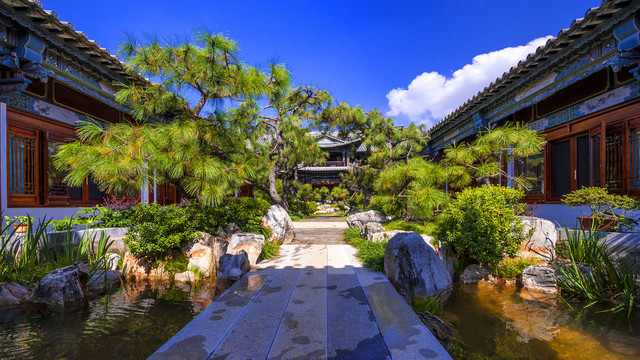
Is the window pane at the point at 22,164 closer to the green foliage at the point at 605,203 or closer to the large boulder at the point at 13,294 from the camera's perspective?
the large boulder at the point at 13,294

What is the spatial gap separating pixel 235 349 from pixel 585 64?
7108 millimetres

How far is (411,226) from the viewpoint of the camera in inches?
254

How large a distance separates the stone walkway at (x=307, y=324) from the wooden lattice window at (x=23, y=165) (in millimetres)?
4792

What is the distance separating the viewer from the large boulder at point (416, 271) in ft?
11.3

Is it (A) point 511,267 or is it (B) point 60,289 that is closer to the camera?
(B) point 60,289

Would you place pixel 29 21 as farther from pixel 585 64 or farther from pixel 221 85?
pixel 585 64

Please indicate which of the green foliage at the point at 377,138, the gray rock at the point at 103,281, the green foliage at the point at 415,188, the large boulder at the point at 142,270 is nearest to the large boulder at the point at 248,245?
the large boulder at the point at 142,270

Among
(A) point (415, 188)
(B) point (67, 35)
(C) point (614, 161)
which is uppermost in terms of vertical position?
(B) point (67, 35)

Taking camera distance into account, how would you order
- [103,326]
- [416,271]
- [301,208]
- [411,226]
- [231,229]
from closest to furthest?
[103,326] < [416,271] < [231,229] < [411,226] < [301,208]

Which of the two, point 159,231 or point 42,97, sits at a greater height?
point 42,97

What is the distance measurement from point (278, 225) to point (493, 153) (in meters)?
4.86

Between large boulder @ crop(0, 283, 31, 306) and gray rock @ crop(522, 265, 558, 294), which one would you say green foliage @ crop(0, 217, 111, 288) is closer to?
large boulder @ crop(0, 283, 31, 306)

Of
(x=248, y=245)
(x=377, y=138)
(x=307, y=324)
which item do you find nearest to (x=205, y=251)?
(x=248, y=245)

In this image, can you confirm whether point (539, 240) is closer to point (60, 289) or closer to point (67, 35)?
point (60, 289)
